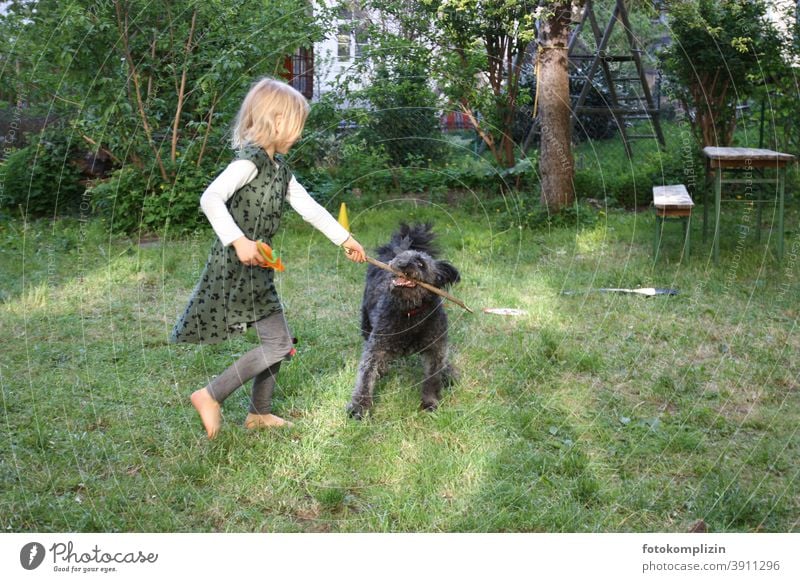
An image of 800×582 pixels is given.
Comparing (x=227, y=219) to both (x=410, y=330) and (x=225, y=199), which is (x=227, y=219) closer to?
(x=225, y=199)

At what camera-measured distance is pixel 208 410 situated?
11.8 feet

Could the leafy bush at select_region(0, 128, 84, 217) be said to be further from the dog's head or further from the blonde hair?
the dog's head

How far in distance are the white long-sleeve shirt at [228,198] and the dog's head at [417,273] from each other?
0.41 meters

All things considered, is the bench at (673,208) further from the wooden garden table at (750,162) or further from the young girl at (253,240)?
the young girl at (253,240)

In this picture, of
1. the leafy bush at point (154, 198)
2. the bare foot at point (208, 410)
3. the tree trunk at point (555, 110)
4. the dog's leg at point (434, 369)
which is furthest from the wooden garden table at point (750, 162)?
the leafy bush at point (154, 198)

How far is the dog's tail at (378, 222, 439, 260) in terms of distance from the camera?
183 inches

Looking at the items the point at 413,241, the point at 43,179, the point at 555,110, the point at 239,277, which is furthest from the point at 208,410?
the point at 43,179

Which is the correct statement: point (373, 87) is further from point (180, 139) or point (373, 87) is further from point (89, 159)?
point (89, 159)

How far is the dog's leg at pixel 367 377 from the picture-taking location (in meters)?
4.03

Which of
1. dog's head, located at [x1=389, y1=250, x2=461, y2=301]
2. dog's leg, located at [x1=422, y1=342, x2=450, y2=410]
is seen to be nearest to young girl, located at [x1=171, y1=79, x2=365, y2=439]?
dog's head, located at [x1=389, y1=250, x2=461, y2=301]

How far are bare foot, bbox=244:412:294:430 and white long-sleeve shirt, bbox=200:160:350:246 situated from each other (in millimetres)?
930

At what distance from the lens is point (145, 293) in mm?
5965

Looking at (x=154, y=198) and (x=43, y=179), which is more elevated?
(x=43, y=179)

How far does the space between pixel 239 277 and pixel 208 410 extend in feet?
2.13
